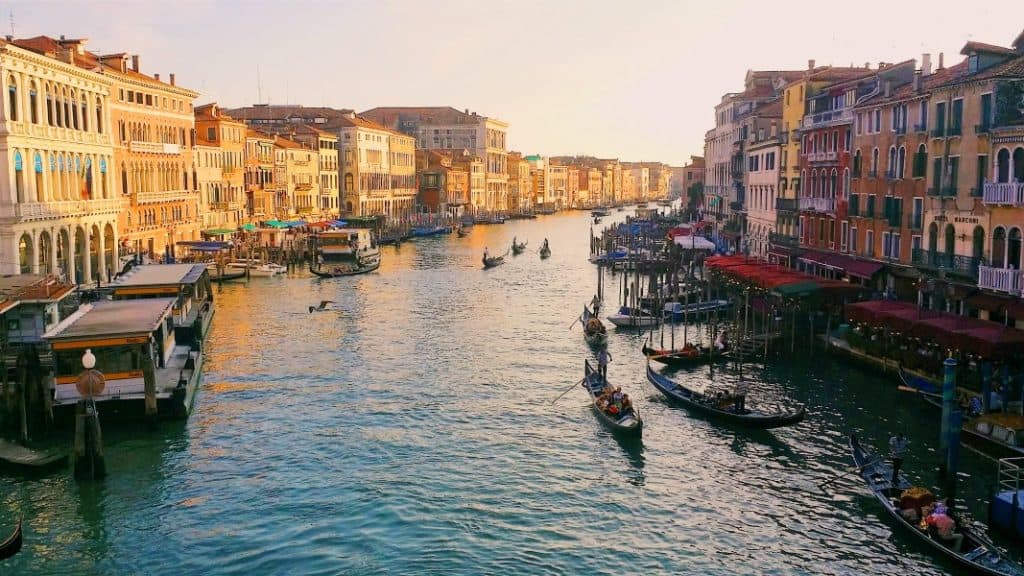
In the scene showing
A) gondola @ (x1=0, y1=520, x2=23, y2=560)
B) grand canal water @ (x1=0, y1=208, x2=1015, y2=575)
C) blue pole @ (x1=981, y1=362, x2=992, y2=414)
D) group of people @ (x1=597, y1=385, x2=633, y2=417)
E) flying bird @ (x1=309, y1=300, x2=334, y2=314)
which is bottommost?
grand canal water @ (x1=0, y1=208, x2=1015, y2=575)

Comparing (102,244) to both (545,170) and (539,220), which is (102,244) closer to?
(539,220)

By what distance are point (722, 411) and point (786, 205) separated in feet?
63.4

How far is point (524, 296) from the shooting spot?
140 ft

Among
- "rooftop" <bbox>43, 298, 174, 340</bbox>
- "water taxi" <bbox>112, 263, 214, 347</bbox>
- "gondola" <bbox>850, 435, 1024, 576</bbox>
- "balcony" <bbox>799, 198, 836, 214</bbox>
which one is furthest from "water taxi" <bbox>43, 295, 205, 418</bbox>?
"balcony" <bbox>799, 198, 836, 214</bbox>

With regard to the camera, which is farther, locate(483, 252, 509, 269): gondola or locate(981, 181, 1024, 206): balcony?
locate(483, 252, 509, 269): gondola

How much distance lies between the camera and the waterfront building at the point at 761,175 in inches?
1609

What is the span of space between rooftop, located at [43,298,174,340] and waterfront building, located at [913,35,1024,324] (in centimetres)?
1897

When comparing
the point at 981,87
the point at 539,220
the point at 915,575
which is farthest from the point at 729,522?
the point at 539,220

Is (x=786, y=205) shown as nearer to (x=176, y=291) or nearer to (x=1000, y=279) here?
(x=1000, y=279)

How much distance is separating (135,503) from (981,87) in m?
20.6

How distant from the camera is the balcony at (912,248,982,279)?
22422 mm

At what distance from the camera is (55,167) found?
31.6 meters

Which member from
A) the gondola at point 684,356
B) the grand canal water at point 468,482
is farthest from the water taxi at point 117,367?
the gondola at point 684,356

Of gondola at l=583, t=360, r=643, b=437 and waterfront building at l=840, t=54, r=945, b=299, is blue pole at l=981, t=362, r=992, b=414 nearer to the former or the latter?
gondola at l=583, t=360, r=643, b=437
